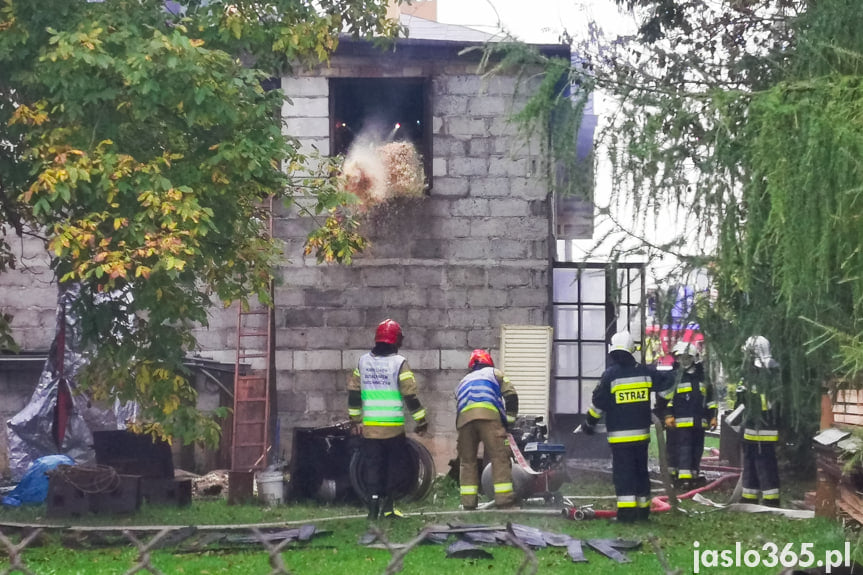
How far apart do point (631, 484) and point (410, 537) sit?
7.60ft

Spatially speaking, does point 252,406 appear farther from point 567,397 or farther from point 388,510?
point 567,397

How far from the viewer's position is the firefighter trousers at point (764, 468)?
456 inches

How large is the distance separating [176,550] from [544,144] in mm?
4910

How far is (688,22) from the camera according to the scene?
30.1 feet

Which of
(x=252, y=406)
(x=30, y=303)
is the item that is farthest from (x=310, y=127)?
(x=30, y=303)

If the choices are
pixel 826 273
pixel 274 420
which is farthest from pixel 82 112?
pixel 274 420

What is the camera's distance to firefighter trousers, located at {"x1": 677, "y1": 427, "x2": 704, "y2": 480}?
44.6ft

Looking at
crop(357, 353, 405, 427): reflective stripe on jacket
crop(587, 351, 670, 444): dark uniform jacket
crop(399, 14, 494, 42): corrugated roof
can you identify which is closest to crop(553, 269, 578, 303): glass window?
crop(399, 14, 494, 42): corrugated roof

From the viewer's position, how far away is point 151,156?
29.9ft

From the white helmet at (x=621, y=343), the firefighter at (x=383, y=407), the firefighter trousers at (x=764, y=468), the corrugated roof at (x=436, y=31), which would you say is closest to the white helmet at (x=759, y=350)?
the white helmet at (x=621, y=343)

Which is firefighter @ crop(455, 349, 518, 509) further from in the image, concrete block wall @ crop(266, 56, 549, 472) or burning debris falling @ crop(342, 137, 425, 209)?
burning debris falling @ crop(342, 137, 425, 209)

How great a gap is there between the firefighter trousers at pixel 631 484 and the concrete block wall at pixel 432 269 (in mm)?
4550

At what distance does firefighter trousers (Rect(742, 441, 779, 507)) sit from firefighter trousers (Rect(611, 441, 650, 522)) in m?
1.85

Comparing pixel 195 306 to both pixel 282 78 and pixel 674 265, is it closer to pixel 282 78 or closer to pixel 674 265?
pixel 674 265
